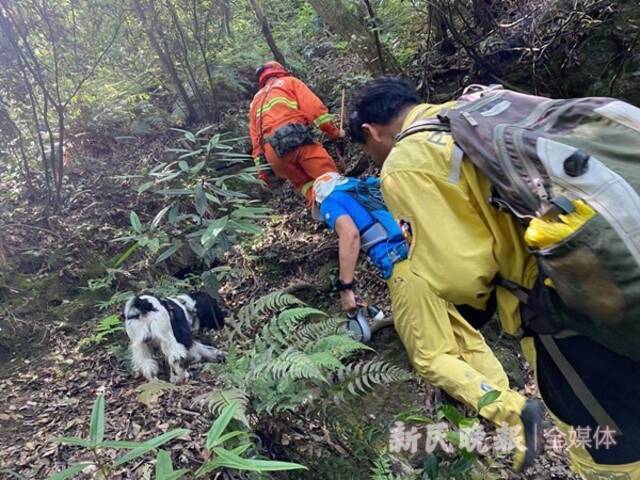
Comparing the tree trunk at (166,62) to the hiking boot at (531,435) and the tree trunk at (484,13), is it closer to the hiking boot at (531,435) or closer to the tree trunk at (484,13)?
the tree trunk at (484,13)

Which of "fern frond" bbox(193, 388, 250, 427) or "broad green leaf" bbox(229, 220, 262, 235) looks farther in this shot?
"broad green leaf" bbox(229, 220, 262, 235)

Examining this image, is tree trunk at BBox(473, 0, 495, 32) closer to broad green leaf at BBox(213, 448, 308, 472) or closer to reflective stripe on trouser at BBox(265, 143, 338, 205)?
reflective stripe on trouser at BBox(265, 143, 338, 205)

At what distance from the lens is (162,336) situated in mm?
4285

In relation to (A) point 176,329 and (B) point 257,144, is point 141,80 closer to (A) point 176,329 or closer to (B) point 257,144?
(B) point 257,144

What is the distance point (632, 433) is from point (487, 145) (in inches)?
47.7

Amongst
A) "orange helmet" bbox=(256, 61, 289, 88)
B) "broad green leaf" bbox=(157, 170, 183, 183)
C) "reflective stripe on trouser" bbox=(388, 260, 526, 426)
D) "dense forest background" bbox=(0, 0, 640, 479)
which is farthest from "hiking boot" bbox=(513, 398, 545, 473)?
"orange helmet" bbox=(256, 61, 289, 88)

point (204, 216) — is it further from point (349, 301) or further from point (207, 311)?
point (349, 301)

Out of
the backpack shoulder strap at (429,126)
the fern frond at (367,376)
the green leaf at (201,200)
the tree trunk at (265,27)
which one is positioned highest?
the tree trunk at (265,27)

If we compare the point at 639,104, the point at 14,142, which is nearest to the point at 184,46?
the point at 14,142

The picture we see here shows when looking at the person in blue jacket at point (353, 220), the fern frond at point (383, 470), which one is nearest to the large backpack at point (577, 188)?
the fern frond at point (383, 470)

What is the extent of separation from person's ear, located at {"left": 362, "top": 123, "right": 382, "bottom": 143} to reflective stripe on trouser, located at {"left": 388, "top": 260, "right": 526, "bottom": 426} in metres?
0.64

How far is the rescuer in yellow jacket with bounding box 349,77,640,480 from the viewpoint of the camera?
1.91 m

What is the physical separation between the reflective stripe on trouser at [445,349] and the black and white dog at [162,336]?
1880 millimetres

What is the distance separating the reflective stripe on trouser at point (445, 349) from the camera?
2343 millimetres
